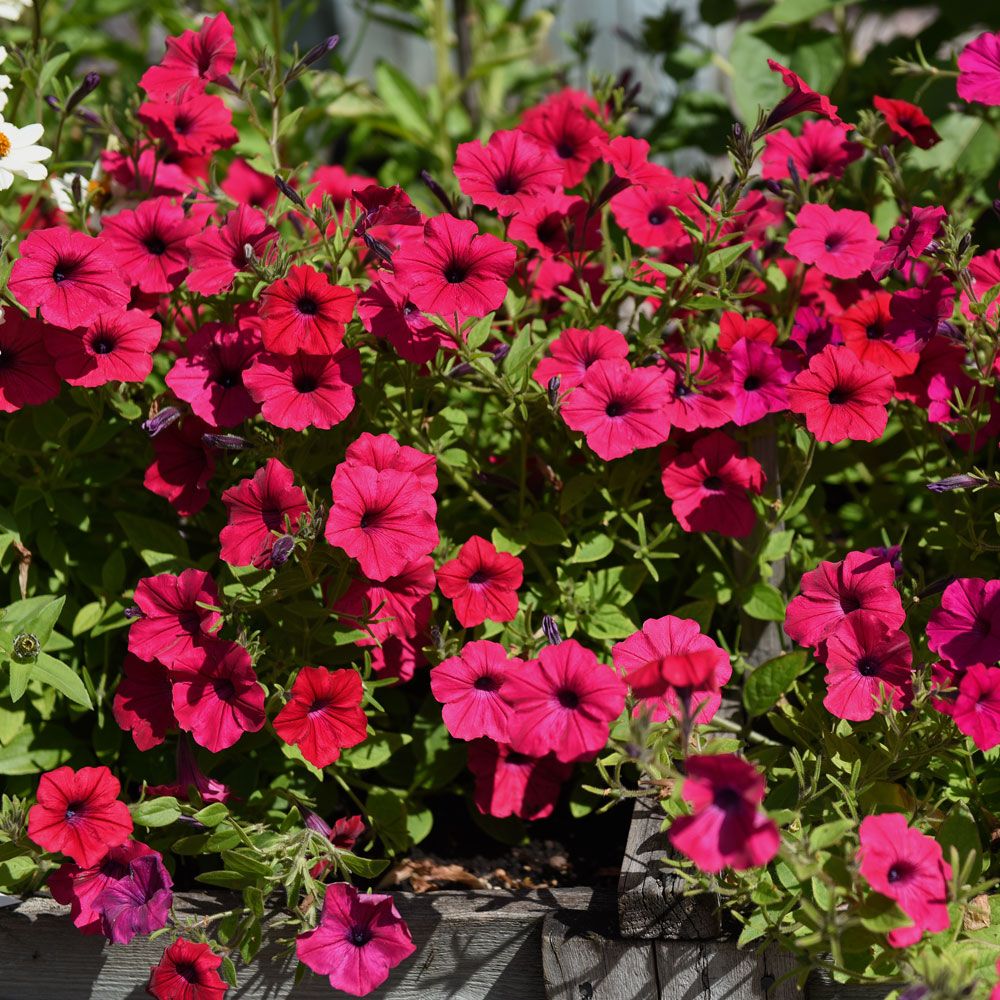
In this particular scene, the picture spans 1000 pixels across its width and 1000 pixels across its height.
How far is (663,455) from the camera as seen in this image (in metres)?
1.50

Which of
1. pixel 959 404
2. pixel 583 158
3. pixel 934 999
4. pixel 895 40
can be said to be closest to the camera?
pixel 934 999

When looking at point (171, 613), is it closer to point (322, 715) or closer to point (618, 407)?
point (322, 715)

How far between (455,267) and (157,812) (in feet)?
2.32

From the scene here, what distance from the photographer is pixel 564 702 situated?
3.88 feet

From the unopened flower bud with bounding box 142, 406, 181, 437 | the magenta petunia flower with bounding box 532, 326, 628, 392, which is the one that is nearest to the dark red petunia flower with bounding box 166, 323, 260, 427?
the unopened flower bud with bounding box 142, 406, 181, 437

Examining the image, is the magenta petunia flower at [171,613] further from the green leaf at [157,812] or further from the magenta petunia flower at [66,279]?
the magenta petunia flower at [66,279]

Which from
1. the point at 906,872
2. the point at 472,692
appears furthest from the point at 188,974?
the point at 906,872

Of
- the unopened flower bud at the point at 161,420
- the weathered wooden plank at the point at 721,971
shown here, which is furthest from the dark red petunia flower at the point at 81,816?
the weathered wooden plank at the point at 721,971

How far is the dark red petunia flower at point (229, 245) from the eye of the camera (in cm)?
139

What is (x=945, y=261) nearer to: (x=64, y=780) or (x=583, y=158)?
(x=583, y=158)

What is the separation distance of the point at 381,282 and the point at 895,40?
165 centimetres

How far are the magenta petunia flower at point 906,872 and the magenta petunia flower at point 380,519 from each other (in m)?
0.53

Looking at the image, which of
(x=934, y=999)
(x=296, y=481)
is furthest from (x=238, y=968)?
(x=934, y=999)

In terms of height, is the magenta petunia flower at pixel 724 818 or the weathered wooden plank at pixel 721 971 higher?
the magenta petunia flower at pixel 724 818
